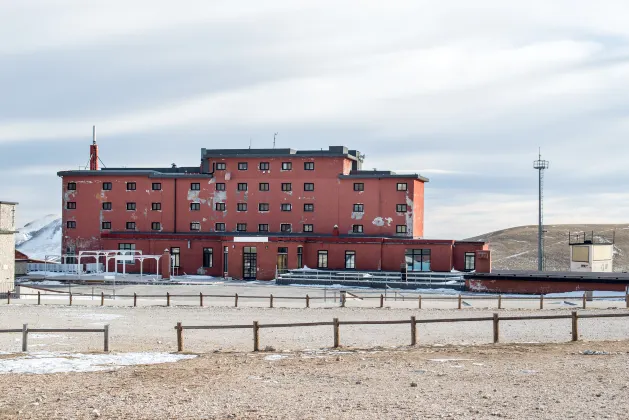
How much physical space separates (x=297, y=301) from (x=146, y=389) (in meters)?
26.6

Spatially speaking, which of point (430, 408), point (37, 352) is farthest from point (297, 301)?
point (430, 408)

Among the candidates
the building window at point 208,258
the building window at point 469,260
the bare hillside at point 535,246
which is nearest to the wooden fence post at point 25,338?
the building window at point 208,258

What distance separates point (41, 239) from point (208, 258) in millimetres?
114159

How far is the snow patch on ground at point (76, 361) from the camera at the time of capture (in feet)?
61.1

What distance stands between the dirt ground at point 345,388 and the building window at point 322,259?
40.9 metres

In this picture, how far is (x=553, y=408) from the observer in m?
13.9

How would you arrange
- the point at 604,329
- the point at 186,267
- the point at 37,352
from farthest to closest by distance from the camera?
the point at 186,267
the point at 604,329
the point at 37,352

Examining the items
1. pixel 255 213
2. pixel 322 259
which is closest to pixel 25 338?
pixel 322 259

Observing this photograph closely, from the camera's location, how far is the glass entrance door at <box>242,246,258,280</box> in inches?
2402

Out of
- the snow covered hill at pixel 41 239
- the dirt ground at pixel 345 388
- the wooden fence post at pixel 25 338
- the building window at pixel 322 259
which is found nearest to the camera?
the dirt ground at pixel 345 388

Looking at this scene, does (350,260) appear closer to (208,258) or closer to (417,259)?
(417,259)

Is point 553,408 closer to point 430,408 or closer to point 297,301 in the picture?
point 430,408

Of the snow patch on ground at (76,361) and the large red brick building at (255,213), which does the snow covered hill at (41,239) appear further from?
the snow patch on ground at (76,361)

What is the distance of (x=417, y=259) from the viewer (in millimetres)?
59625
